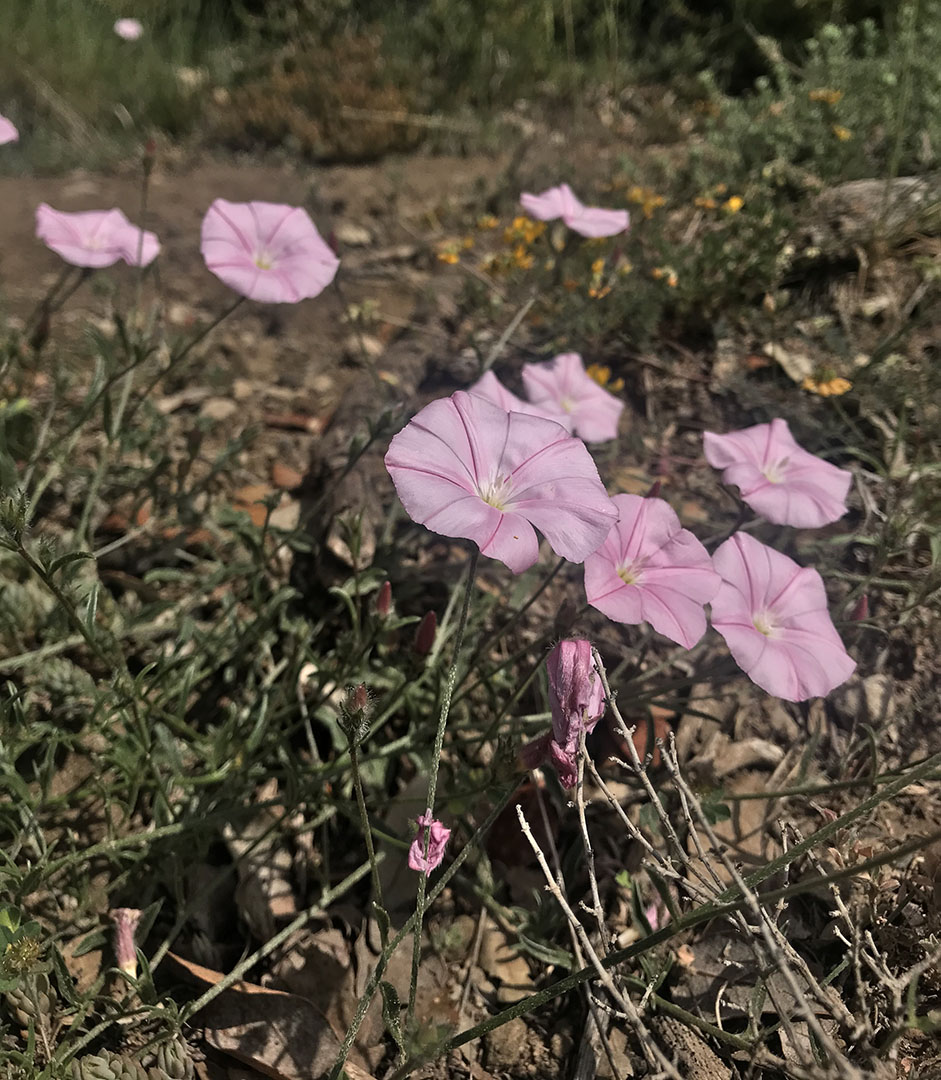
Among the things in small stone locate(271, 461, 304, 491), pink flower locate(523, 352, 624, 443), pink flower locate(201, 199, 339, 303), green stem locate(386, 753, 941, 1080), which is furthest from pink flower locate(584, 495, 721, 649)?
small stone locate(271, 461, 304, 491)

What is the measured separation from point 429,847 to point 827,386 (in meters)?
2.06

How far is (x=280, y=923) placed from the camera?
1.88 m

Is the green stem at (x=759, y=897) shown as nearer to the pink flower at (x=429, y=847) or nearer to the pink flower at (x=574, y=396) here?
the pink flower at (x=429, y=847)

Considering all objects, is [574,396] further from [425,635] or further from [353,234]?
[353,234]

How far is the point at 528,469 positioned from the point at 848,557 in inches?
54.8

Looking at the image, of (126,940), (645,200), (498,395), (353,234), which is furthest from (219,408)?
(126,940)

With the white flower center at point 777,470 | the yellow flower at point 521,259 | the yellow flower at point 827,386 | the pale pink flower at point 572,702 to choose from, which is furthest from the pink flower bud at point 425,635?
the yellow flower at point 521,259

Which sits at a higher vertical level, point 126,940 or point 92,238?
point 92,238

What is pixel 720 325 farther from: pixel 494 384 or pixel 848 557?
pixel 494 384

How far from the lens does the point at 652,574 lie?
166 cm

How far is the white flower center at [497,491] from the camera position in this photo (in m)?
1.52

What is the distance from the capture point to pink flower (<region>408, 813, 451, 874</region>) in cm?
137

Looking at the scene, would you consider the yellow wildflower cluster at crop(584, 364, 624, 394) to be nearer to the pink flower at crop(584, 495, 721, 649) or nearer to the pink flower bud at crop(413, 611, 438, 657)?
the pink flower at crop(584, 495, 721, 649)

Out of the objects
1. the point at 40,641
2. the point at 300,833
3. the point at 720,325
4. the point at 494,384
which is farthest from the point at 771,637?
the point at 40,641
